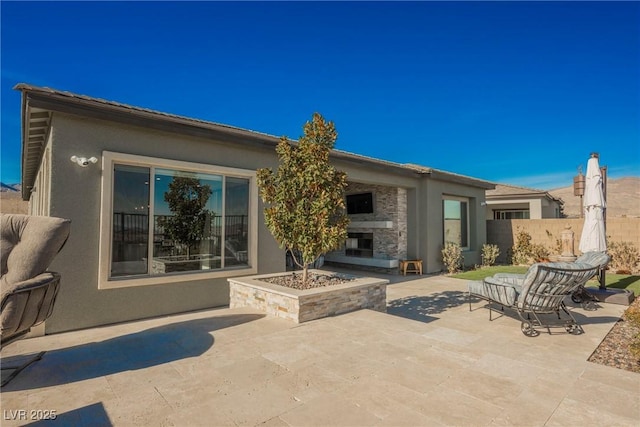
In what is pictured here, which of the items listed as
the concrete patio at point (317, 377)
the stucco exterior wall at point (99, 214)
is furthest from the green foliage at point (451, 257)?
the stucco exterior wall at point (99, 214)

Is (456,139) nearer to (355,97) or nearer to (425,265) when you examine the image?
(355,97)

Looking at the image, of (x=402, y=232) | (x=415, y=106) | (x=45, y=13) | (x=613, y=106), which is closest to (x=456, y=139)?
(x=415, y=106)

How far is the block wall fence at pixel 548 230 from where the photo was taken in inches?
520

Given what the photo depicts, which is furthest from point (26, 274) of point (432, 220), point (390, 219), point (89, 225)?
point (432, 220)

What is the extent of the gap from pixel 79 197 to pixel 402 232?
10615 mm

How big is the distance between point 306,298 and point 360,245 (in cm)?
904

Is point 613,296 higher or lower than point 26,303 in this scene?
lower

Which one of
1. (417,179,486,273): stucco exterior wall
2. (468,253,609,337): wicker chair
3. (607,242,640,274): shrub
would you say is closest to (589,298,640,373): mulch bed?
(468,253,609,337): wicker chair

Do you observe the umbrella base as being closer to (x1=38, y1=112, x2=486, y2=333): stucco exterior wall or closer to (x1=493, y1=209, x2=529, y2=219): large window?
(x1=38, y1=112, x2=486, y2=333): stucco exterior wall

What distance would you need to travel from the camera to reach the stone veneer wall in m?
13.1

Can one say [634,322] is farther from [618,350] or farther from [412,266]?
[412,266]

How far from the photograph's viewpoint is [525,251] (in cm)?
1558

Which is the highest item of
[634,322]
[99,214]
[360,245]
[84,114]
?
[84,114]

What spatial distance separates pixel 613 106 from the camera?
16875 mm
